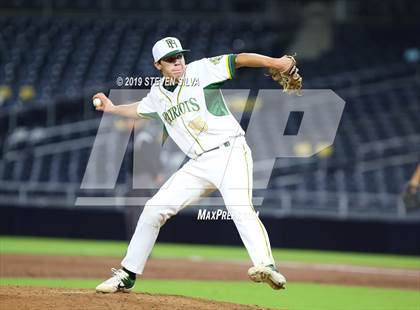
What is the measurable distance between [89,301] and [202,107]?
1.92 m

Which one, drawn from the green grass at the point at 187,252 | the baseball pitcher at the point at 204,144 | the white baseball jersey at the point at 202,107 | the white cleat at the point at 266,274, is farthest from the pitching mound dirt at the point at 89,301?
the green grass at the point at 187,252

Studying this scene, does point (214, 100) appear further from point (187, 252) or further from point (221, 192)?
point (187, 252)

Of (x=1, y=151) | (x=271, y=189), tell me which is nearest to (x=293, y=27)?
(x=271, y=189)

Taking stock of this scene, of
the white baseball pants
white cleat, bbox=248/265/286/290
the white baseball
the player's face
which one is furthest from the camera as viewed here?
the white baseball

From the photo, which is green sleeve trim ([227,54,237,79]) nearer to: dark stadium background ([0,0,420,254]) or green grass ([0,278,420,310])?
green grass ([0,278,420,310])

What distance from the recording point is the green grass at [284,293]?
9.77m

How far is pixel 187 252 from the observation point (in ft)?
59.8

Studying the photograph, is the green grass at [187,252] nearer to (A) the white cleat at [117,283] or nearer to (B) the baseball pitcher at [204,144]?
(A) the white cleat at [117,283]

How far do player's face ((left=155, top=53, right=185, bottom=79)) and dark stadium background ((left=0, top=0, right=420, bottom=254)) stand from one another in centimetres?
691

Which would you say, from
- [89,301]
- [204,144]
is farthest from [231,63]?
[89,301]

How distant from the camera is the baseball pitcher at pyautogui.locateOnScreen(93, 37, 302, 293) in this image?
773cm

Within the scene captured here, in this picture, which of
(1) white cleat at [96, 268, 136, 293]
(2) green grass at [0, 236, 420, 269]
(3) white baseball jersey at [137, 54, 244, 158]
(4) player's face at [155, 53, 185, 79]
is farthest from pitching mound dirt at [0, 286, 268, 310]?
(2) green grass at [0, 236, 420, 269]

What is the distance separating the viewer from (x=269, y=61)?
24.8ft

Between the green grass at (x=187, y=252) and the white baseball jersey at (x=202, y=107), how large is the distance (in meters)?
8.56
